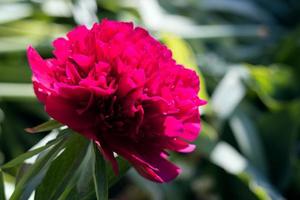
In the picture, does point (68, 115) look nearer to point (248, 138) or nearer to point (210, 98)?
point (248, 138)

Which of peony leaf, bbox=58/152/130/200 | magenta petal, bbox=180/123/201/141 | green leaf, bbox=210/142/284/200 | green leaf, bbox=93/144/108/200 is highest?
magenta petal, bbox=180/123/201/141

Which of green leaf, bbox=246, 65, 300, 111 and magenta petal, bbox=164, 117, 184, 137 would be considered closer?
magenta petal, bbox=164, 117, 184, 137

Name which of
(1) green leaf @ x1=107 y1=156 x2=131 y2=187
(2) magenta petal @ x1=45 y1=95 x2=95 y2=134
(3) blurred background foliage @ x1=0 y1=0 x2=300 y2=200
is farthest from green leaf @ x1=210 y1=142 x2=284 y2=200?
(2) magenta petal @ x1=45 y1=95 x2=95 y2=134

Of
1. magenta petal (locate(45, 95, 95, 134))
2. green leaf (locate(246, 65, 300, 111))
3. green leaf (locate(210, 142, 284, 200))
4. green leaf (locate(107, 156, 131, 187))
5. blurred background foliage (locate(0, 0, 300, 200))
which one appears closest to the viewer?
magenta petal (locate(45, 95, 95, 134))

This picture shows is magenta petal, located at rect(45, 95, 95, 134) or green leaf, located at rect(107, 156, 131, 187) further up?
magenta petal, located at rect(45, 95, 95, 134)

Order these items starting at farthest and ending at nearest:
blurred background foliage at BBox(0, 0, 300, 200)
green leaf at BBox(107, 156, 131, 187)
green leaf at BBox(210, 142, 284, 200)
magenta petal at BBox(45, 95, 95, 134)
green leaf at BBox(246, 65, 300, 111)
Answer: green leaf at BBox(246, 65, 300, 111) → blurred background foliage at BBox(0, 0, 300, 200) → green leaf at BBox(210, 142, 284, 200) → green leaf at BBox(107, 156, 131, 187) → magenta petal at BBox(45, 95, 95, 134)

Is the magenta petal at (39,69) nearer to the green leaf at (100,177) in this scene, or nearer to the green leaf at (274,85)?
the green leaf at (100,177)

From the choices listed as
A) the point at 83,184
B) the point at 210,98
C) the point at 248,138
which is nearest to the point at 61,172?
the point at 83,184

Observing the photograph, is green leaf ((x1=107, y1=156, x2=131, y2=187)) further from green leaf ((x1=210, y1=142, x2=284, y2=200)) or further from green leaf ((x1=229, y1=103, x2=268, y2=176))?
green leaf ((x1=229, y1=103, x2=268, y2=176))
